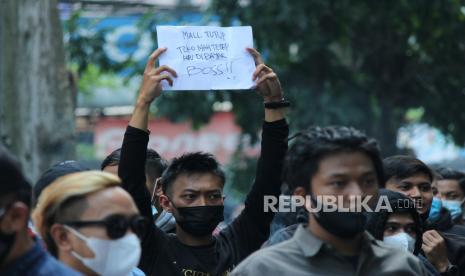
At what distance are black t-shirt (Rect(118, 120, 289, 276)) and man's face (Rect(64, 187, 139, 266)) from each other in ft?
3.11

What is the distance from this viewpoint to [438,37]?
16547 millimetres

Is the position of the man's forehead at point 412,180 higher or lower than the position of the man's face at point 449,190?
higher

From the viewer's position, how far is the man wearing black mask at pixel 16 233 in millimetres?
4059

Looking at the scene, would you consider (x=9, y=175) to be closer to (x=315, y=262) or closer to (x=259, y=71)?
(x=315, y=262)

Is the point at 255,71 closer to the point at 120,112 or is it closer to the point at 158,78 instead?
the point at 158,78

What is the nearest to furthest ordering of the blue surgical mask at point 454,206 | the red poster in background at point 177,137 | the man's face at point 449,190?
the blue surgical mask at point 454,206, the man's face at point 449,190, the red poster in background at point 177,137

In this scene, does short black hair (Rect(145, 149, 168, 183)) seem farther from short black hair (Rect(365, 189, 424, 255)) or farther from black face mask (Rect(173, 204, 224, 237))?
short black hair (Rect(365, 189, 424, 255))

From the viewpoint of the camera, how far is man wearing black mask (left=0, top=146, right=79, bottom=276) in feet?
13.3

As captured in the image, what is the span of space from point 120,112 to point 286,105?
22.6 m

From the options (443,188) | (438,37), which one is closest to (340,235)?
(443,188)

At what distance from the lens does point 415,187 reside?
263 inches

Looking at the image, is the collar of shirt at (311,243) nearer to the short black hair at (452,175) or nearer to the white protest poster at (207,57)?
the white protest poster at (207,57)

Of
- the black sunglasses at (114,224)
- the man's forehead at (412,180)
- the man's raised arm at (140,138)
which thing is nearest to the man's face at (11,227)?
the black sunglasses at (114,224)

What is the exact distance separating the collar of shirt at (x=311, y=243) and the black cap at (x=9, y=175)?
1.10m
